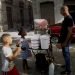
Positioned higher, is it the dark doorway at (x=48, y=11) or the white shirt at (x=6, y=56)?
the dark doorway at (x=48, y=11)

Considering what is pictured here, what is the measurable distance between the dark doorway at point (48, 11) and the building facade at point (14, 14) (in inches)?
267

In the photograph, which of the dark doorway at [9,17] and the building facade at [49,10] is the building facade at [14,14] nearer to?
the dark doorway at [9,17]

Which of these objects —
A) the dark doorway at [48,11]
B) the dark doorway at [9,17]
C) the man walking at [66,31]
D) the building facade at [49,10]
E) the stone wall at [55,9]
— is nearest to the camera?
the man walking at [66,31]

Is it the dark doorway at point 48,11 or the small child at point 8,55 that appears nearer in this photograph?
the small child at point 8,55

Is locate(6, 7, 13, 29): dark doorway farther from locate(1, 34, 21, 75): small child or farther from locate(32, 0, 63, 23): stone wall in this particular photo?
locate(1, 34, 21, 75): small child

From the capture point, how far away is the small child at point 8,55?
5.92 metres

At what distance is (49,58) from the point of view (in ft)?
31.0

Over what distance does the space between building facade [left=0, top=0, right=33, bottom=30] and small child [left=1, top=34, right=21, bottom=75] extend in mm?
29213

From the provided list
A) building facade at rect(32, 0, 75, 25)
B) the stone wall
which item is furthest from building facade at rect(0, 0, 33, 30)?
building facade at rect(32, 0, 75, 25)

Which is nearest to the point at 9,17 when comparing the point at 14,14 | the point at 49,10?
the point at 14,14

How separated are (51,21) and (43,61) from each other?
2050cm

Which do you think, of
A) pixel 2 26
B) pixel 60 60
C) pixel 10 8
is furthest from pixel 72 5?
pixel 60 60

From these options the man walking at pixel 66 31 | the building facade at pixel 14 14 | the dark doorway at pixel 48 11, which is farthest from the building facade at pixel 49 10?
the man walking at pixel 66 31

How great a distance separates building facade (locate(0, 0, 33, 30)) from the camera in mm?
36544
